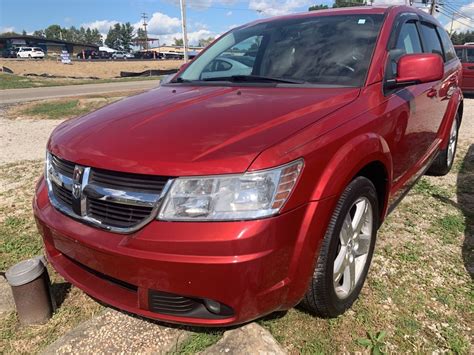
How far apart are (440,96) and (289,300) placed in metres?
2.81

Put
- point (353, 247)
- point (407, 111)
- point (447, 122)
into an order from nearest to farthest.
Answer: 1. point (353, 247)
2. point (407, 111)
3. point (447, 122)

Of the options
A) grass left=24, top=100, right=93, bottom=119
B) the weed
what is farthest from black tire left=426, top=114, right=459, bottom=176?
grass left=24, top=100, right=93, bottom=119

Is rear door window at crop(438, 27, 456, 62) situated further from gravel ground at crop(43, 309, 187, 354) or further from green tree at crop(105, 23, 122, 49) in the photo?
green tree at crop(105, 23, 122, 49)

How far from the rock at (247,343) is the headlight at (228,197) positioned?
834 mm

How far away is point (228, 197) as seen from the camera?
175 cm

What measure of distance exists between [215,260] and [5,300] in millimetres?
1777

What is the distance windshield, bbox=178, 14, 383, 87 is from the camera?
8.86 ft

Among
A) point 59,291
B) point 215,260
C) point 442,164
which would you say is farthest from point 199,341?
point 442,164

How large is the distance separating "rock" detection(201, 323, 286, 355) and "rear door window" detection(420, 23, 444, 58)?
2993 millimetres

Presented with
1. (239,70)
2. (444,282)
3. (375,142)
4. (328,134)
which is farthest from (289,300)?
(239,70)

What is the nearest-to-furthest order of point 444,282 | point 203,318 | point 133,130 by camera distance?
point 203,318 < point 133,130 < point 444,282

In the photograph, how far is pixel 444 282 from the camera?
2768 mm

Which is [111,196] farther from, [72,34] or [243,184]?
[72,34]

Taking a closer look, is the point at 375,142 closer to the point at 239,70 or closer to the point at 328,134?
the point at 328,134
